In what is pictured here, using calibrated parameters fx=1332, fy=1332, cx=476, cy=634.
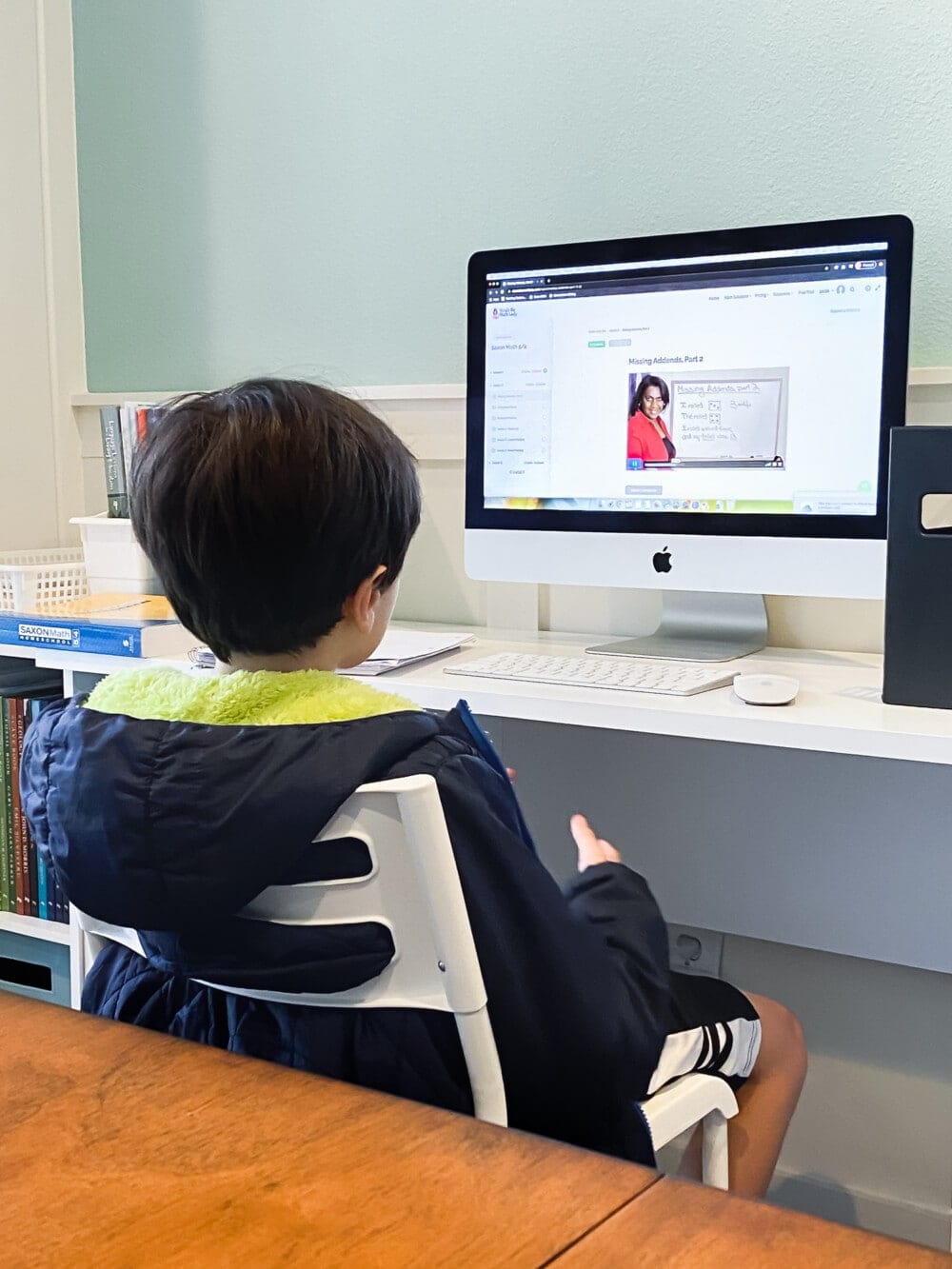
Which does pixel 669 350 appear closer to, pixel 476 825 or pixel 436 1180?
pixel 476 825

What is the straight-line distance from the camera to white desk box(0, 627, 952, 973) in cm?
158

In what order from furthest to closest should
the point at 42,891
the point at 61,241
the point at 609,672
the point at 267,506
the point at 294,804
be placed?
the point at 61,241, the point at 42,891, the point at 609,672, the point at 267,506, the point at 294,804

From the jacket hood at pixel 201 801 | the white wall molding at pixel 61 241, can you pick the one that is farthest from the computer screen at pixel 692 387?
the white wall molding at pixel 61 241

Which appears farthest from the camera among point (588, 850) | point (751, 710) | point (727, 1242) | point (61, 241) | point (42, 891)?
point (61, 241)

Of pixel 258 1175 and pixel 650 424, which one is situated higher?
pixel 650 424

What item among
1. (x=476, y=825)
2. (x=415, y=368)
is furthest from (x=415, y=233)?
(x=476, y=825)

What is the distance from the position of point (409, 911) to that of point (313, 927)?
0.06 meters

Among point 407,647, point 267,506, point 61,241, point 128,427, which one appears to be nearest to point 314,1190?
point 267,506

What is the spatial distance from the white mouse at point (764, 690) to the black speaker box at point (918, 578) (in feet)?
0.32

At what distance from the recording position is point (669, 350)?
1.55 meters

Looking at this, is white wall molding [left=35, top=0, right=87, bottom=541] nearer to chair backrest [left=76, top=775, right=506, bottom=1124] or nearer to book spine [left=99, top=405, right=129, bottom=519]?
book spine [left=99, top=405, right=129, bottom=519]

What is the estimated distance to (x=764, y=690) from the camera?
1265 mm

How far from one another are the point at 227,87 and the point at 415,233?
0.43 meters

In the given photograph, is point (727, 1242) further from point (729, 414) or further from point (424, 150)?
point (424, 150)
